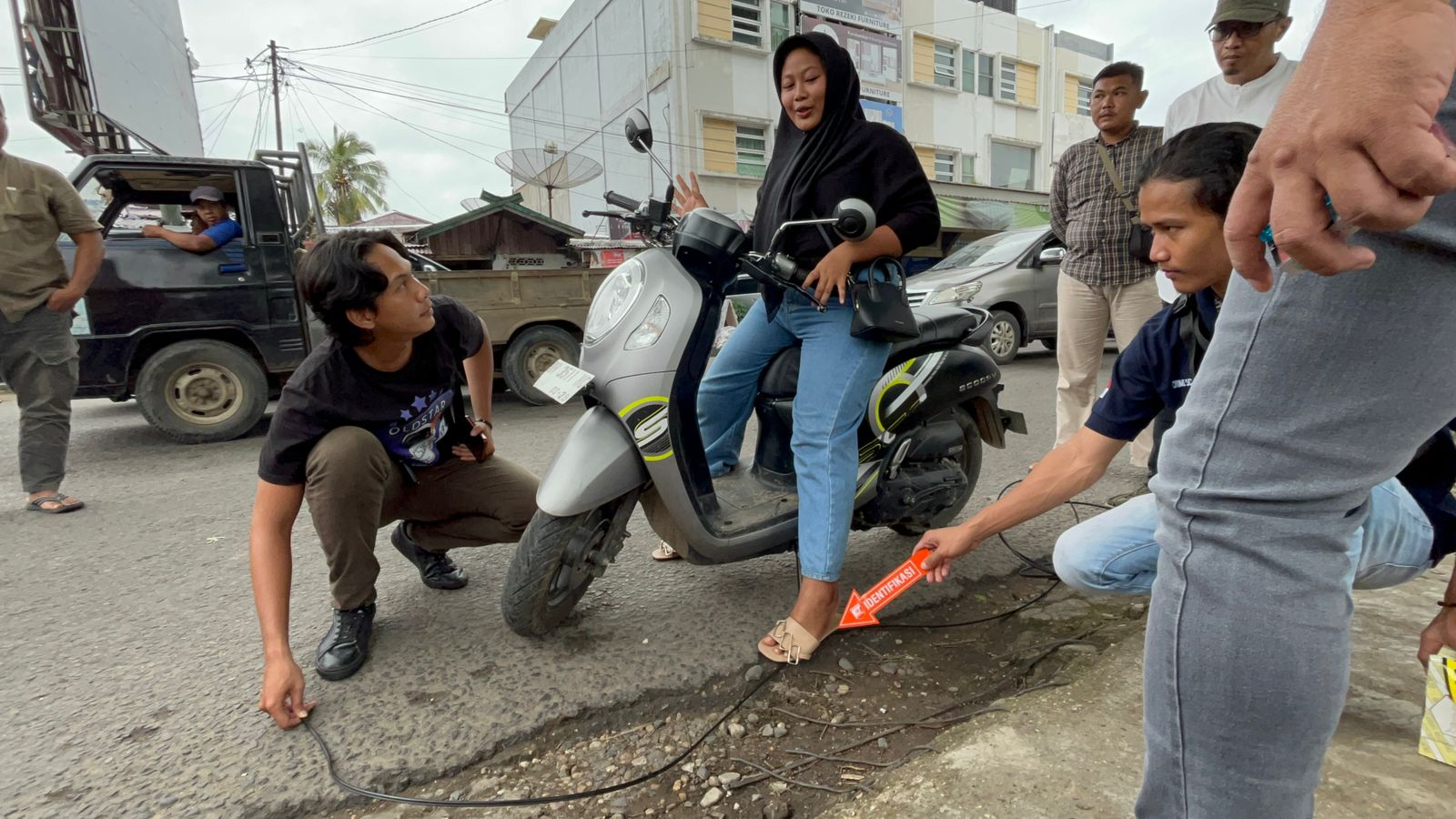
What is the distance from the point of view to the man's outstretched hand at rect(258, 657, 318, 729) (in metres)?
1.57

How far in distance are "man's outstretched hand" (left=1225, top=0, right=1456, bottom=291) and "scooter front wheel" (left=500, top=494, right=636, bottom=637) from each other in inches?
58.0

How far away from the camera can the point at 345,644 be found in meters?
1.86

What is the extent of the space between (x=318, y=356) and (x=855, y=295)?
1.43 m

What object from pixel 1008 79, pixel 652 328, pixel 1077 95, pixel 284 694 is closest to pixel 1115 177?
pixel 652 328

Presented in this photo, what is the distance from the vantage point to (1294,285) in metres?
0.71

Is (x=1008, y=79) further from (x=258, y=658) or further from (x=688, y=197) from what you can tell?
(x=258, y=658)

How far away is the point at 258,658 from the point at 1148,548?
2.20 meters

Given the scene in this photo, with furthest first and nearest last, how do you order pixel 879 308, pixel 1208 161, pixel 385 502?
pixel 385 502 → pixel 879 308 → pixel 1208 161

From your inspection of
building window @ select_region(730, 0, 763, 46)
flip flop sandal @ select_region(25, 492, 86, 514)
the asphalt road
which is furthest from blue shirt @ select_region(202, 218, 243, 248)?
building window @ select_region(730, 0, 763, 46)

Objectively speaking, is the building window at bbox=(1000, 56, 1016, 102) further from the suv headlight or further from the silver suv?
the suv headlight

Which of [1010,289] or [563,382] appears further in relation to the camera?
[1010,289]

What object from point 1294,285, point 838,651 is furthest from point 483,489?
point 1294,285

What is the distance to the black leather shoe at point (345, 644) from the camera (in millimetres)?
1806

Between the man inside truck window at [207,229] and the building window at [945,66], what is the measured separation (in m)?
18.3
